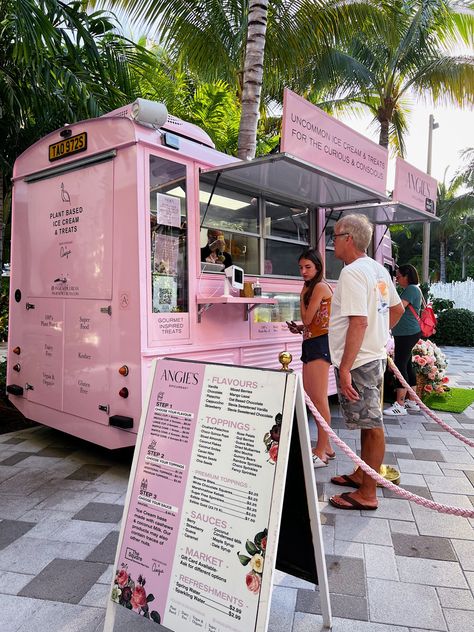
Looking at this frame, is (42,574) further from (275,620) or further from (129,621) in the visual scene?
(275,620)

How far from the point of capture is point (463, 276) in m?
44.0

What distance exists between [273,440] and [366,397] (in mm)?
1575

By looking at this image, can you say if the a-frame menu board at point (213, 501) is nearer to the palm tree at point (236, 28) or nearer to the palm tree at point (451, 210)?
the palm tree at point (236, 28)

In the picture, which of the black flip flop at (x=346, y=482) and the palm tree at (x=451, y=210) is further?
the palm tree at (x=451, y=210)

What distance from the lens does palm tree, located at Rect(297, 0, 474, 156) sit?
1145 centimetres

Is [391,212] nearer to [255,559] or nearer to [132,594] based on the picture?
[255,559]

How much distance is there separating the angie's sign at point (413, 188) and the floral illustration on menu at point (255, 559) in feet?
15.2

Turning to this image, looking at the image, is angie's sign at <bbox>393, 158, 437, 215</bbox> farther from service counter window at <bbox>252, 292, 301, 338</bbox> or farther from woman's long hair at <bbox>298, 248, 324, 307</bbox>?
woman's long hair at <bbox>298, 248, 324, 307</bbox>

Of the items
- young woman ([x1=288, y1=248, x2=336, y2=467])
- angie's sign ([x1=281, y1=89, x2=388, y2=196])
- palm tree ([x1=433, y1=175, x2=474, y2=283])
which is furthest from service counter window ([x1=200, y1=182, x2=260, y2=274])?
palm tree ([x1=433, y1=175, x2=474, y2=283])

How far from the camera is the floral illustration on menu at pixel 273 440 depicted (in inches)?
77.6

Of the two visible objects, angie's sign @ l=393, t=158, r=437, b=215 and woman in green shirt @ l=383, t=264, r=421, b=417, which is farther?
woman in green shirt @ l=383, t=264, r=421, b=417

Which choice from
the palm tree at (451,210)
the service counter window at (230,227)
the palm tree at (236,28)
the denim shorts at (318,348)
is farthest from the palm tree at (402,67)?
the palm tree at (451,210)

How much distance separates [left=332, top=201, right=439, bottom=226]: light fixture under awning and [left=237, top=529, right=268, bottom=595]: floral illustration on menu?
4.60 metres

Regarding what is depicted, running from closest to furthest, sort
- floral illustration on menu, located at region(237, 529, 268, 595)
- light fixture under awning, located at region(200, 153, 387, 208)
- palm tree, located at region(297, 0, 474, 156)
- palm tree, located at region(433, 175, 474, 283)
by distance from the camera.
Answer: floral illustration on menu, located at region(237, 529, 268, 595) < light fixture under awning, located at region(200, 153, 387, 208) < palm tree, located at region(297, 0, 474, 156) < palm tree, located at region(433, 175, 474, 283)
